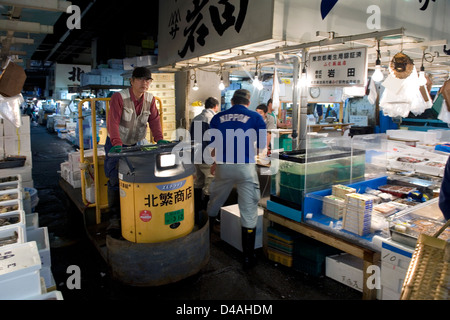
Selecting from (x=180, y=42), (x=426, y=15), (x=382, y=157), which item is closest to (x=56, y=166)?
(x=180, y=42)

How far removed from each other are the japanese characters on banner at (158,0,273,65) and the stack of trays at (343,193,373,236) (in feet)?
11.1

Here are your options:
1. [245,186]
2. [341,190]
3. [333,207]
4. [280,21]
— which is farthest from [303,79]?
[333,207]

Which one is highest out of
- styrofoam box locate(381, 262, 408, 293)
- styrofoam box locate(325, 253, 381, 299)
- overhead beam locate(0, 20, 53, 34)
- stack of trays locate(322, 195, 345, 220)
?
overhead beam locate(0, 20, 53, 34)

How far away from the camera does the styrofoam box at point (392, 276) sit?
3.47 metres

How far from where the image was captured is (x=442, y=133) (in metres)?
10.4

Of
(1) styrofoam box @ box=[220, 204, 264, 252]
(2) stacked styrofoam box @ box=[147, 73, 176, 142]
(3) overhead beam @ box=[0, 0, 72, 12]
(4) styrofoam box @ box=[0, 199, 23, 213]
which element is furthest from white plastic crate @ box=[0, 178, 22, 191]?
(2) stacked styrofoam box @ box=[147, 73, 176, 142]

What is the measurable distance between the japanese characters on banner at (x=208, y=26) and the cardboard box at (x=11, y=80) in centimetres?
406

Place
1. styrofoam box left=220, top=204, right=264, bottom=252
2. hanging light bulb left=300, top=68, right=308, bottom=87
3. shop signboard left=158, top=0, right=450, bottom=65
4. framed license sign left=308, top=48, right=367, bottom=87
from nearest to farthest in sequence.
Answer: framed license sign left=308, top=48, right=367, bottom=87 < styrofoam box left=220, top=204, right=264, bottom=252 < shop signboard left=158, top=0, right=450, bottom=65 < hanging light bulb left=300, top=68, right=308, bottom=87

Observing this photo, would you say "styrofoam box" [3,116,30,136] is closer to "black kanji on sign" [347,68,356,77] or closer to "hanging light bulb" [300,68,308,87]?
"hanging light bulb" [300,68,308,87]

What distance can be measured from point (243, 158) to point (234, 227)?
135cm

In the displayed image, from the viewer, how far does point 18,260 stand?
7.75 ft

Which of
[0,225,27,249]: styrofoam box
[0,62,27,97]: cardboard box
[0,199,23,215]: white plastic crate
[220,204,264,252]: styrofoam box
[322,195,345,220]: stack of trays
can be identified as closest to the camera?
[0,225,27,249]: styrofoam box

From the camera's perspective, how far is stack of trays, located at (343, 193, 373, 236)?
428cm

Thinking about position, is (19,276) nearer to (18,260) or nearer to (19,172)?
(18,260)
